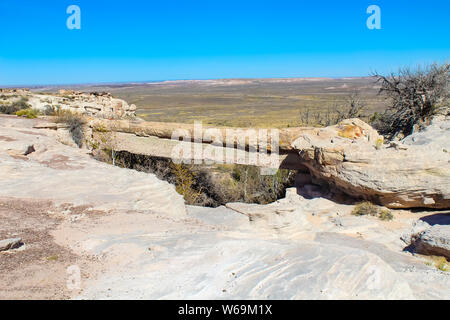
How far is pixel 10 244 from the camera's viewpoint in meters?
3.82

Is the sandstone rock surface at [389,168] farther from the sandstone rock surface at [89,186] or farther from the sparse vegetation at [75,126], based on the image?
the sparse vegetation at [75,126]

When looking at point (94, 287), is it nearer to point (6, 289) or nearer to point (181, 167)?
point (6, 289)

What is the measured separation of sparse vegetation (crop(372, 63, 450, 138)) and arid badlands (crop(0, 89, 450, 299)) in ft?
2.42

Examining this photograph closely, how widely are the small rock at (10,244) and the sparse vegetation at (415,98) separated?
11.9 m

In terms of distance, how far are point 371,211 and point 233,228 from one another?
3629mm

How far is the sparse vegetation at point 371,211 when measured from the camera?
757cm

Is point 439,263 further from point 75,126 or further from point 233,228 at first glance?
point 75,126

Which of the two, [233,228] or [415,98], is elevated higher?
[415,98]

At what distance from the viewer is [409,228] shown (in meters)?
7.17

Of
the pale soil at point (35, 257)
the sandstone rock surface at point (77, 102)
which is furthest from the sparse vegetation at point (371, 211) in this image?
the sandstone rock surface at point (77, 102)

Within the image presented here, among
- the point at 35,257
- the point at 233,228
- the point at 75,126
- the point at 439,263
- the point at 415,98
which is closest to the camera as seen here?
the point at 35,257

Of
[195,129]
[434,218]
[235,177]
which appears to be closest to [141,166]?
[195,129]

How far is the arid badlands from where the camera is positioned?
3195mm

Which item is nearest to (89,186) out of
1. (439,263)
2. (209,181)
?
(209,181)
